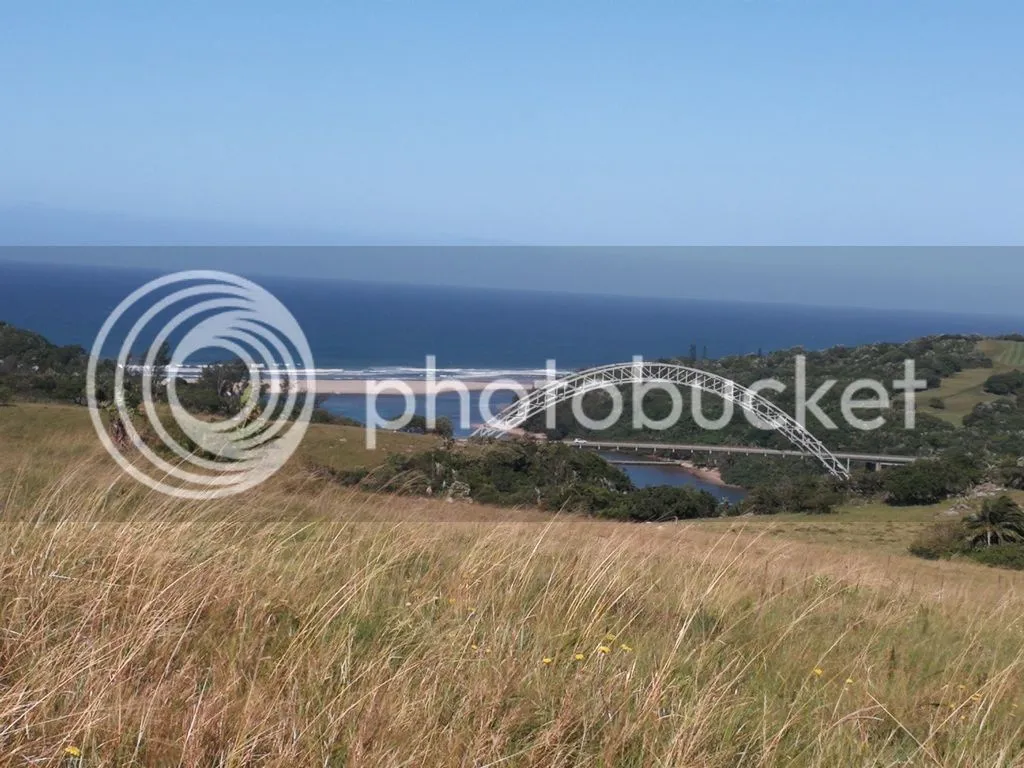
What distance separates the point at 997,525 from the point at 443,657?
2345 cm

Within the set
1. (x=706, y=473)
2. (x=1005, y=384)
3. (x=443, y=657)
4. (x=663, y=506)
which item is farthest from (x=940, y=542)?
(x=1005, y=384)

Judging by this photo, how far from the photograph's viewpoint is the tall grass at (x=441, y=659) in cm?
274

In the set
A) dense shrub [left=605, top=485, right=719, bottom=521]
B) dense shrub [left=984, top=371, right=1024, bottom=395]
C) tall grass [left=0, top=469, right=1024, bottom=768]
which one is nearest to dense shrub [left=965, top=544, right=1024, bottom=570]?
dense shrub [left=605, top=485, right=719, bottom=521]

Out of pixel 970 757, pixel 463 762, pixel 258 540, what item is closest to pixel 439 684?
pixel 463 762

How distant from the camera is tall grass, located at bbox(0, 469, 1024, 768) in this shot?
2.74 metres

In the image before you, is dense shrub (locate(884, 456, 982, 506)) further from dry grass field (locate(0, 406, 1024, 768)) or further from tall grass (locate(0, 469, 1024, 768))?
tall grass (locate(0, 469, 1024, 768))

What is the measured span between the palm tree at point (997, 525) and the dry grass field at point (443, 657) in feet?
62.7

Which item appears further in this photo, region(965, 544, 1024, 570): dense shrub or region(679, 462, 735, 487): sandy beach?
region(679, 462, 735, 487): sandy beach

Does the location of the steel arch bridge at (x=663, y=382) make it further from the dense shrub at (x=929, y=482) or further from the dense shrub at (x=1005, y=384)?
the dense shrub at (x=1005, y=384)

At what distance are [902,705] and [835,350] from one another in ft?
334

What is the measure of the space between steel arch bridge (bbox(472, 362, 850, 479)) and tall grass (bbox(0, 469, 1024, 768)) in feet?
172

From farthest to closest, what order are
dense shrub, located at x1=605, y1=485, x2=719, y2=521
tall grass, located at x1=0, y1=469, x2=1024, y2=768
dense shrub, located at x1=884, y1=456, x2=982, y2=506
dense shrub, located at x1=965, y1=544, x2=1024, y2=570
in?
dense shrub, located at x1=884, y1=456, x2=982, y2=506 → dense shrub, located at x1=605, y1=485, x2=719, y2=521 → dense shrub, located at x1=965, y1=544, x2=1024, y2=570 → tall grass, located at x1=0, y1=469, x2=1024, y2=768

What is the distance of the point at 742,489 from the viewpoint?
55.0 metres

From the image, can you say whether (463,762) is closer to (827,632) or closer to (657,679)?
(657,679)
